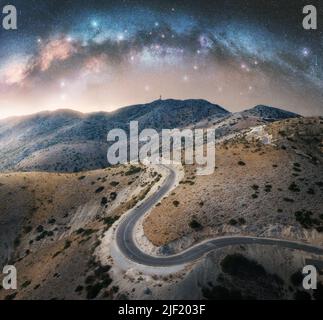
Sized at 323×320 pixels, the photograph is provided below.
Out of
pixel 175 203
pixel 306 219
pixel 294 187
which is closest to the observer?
pixel 306 219

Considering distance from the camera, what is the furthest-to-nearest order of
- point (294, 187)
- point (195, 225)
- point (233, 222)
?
1. point (294, 187)
2. point (195, 225)
3. point (233, 222)

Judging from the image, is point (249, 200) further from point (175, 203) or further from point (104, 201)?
point (104, 201)

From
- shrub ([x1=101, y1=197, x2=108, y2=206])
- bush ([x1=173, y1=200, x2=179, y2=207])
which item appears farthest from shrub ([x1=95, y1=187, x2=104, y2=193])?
bush ([x1=173, y1=200, x2=179, y2=207])

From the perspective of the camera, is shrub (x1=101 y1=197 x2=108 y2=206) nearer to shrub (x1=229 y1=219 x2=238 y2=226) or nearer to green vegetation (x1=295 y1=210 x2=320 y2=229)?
shrub (x1=229 y1=219 x2=238 y2=226)

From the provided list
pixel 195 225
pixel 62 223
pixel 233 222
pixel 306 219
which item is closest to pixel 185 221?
pixel 195 225

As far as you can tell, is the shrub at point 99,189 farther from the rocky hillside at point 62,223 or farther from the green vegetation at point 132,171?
the green vegetation at point 132,171

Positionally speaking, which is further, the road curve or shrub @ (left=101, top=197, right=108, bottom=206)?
shrub @ (left=101, top=197, right=108, bottom=206)

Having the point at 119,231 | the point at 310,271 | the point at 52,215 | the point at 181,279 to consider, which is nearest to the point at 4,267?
the point at 52,215

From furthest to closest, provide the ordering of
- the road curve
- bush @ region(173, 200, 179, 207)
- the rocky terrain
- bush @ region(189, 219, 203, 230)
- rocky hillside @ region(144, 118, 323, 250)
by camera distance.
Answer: bush @ region(173, 200, 179, 207)
bush @ region(189, 219, 203, 230)
rocky hillside @ region(144, 118, 323, 250)
the road curve
the rocky terrain

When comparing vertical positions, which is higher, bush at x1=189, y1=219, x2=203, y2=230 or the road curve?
bush at x1=189, y1=219, x2=203, y2=230

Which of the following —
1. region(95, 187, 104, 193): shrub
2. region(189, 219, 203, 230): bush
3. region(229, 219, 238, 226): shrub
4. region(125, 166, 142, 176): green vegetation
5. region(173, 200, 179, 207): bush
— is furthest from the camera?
region(125, 166, 142, 176): green vegetation
